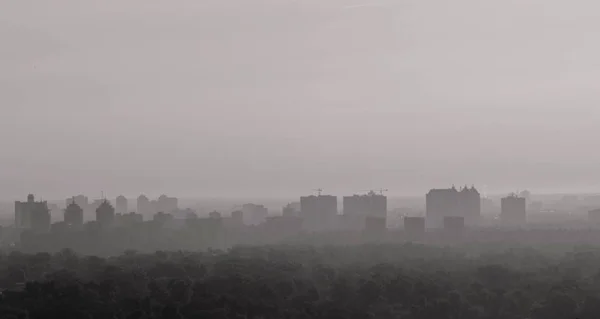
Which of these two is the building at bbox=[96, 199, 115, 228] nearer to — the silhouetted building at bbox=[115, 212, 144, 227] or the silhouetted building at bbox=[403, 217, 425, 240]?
the silhouetted building at bbox=[115, 212, 144, 227]

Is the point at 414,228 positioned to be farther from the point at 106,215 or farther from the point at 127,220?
the point at 106,215

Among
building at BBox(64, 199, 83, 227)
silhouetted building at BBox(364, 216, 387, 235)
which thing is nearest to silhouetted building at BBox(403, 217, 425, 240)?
silhouetted building at BBox(364, 216, 387, 235)

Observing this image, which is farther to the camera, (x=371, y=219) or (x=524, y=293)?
(x=371, y=219)

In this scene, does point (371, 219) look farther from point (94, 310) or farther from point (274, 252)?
point (94, 310)

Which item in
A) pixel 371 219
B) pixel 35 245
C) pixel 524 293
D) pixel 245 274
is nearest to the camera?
pixel 524 293

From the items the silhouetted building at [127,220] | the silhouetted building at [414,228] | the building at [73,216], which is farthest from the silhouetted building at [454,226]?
the building at [73,216]

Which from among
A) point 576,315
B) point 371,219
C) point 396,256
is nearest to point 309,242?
point 371,219
